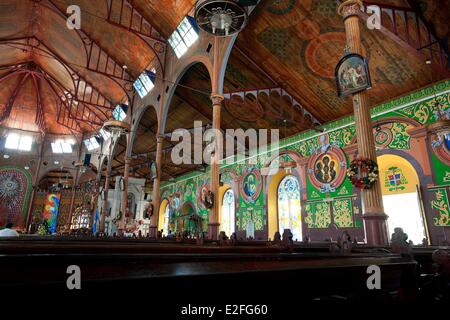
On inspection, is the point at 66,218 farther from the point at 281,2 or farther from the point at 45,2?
the point at 281,2

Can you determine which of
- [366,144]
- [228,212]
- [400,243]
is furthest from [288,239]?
[228,212]

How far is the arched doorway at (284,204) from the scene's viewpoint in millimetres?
12474

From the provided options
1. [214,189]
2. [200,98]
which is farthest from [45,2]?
[214,189]

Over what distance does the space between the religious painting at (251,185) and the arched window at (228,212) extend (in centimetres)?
199

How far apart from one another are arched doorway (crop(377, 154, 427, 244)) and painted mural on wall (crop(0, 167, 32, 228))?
83.3ft

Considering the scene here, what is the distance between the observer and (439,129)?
21.1 ft

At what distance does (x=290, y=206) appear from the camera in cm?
1282

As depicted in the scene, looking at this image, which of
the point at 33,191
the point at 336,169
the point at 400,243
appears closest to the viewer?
the point at 400,243

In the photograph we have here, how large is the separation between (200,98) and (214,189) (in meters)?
6.18

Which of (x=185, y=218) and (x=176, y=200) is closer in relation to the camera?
(x=185, y=218)

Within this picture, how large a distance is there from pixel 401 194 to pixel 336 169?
2.16 metres

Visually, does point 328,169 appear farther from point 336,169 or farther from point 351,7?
point 351,7

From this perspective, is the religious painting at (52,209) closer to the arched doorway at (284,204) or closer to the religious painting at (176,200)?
the religious painting at (176,200)
